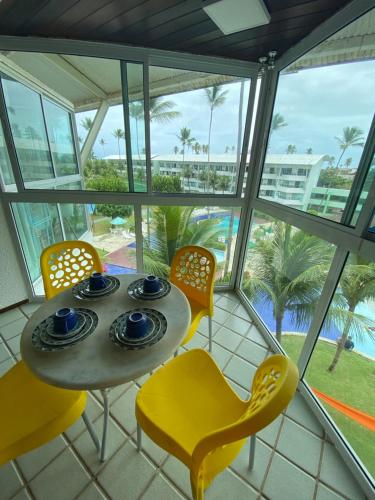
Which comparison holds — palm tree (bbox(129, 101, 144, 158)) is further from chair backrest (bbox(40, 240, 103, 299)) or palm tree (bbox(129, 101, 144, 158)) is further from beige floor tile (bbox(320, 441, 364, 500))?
beige floor tile (bbox(320, 441, 364, 500))

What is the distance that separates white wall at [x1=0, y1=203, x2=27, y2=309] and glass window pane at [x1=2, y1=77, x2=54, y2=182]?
0.47 m

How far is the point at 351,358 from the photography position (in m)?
1.23

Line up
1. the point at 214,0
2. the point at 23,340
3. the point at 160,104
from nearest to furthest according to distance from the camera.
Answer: the point at 23,340, the point at 214,0, the point at 160,104

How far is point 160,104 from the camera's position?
6.18 ft

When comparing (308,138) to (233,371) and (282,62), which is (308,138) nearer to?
(282,62)

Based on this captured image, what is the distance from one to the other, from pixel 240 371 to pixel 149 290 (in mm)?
994

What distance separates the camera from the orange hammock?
1108 mm

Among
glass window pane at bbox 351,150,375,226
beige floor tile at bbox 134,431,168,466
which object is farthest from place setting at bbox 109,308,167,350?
glass window pane at bbox 351,150,375,226

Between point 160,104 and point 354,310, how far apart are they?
213cm

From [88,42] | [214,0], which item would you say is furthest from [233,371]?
[88,42]

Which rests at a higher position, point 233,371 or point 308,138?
point 308,138

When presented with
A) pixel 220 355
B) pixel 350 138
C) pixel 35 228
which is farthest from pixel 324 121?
pixel 35 228

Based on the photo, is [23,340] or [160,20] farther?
[160,20]

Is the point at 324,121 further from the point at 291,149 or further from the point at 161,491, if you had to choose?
the point at 161,491
